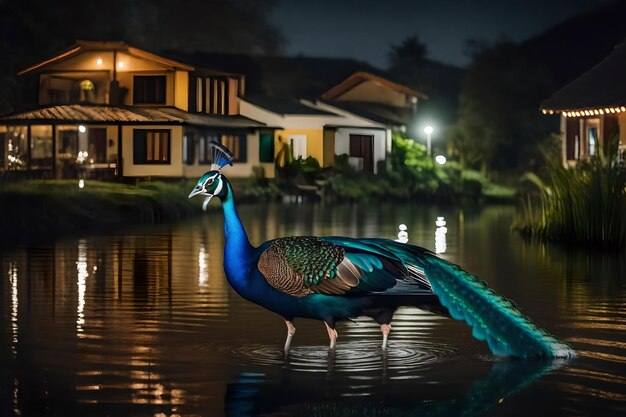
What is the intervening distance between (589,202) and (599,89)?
19.2 meters

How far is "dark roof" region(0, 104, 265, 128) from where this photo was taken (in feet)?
212

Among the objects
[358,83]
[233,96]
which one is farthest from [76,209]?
[358,83]

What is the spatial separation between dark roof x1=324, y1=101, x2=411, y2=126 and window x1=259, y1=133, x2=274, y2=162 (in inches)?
350

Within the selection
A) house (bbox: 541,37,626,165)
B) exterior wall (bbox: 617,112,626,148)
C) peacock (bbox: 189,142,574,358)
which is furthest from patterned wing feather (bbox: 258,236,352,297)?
exterior wall (bbox: 617,112,626,148)

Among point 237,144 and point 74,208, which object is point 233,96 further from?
point 74,208

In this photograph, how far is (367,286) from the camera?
47.9ft

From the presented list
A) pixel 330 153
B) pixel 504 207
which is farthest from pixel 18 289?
pixel 330 153

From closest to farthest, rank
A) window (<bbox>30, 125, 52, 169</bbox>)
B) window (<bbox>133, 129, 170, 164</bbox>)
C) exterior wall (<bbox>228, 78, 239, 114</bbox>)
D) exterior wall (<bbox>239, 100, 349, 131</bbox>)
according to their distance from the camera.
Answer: window (<bbox>133, 129, 170, 164</bbox>)
window (<bbox>30, 125, 52, 169</bbox>)
exterior wall (<bbox>239, 100, 349, 131</bbox>)
exterior wall (<bbox>228, 78, 239, 114</bbox>)

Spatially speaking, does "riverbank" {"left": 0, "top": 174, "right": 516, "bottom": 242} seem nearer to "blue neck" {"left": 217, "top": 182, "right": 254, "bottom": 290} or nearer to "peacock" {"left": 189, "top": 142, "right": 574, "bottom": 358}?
"blue neck" {"left": 217, "top": 182, "right": 254, "bottom": 290}

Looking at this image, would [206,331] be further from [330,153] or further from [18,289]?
[330,153]

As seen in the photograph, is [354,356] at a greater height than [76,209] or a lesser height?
lesser

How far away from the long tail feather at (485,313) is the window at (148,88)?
2265 inches

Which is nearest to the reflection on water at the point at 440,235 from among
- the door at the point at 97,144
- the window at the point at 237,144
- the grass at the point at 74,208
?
the grass at the point at 74,208

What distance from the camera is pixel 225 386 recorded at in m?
13.5
